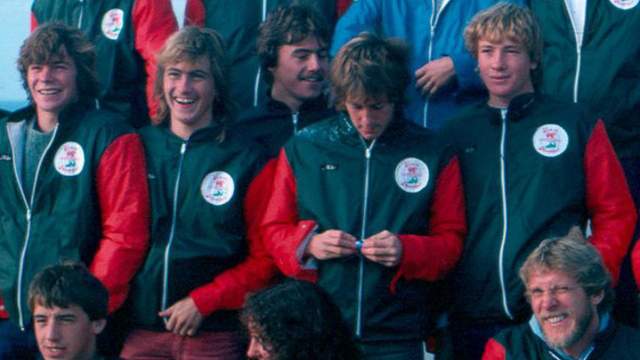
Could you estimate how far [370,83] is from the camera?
5.27 metres

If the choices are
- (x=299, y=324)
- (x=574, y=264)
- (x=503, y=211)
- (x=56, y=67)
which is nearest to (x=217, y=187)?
(x=56, y=67)

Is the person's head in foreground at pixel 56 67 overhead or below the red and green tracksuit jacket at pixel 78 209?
overhead

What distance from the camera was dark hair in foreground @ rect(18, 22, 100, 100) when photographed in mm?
5703

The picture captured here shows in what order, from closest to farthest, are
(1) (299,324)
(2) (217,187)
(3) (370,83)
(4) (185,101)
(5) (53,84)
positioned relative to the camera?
(1) (299,324)
(3) (370,83)
(2) (217,187)
(4) (185,101)
(5) (53,84)

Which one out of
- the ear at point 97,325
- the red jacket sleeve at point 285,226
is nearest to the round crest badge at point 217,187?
the red jacket sleeve at point 285,226

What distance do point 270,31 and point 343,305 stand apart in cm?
132

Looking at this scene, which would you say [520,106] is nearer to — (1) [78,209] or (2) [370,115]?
(2) [370,115]

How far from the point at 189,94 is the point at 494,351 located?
153 centimetres

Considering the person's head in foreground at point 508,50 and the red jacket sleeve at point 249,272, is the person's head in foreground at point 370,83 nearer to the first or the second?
the person's head in foreground at point 508,50

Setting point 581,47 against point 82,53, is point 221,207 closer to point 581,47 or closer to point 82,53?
point 82,53

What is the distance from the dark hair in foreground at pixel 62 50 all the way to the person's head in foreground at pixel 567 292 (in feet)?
6.35

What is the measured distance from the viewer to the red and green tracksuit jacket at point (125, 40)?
618 cm

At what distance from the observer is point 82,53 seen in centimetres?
576

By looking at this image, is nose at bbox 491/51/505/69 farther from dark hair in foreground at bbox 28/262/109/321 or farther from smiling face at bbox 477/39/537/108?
dark hair in foreground at bbox 28/262/109/321
